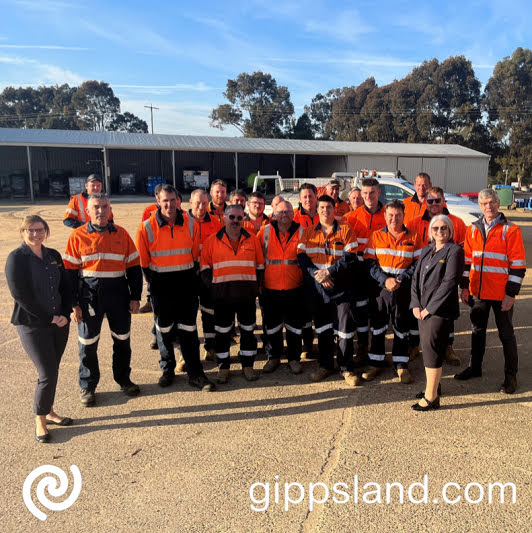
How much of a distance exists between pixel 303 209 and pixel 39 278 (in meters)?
3.09

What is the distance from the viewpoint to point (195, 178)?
3422 cm

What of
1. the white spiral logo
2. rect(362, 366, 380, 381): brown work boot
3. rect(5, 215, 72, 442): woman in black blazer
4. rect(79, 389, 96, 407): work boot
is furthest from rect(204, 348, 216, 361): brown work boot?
the white spiral logo

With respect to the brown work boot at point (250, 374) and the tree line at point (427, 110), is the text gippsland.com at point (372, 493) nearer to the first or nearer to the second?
the brown work boot at point (250, 374)

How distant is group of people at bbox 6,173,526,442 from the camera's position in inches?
153

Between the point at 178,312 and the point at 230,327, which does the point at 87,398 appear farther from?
the point at 230,327

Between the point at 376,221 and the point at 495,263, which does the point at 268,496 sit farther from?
the point at 376,221

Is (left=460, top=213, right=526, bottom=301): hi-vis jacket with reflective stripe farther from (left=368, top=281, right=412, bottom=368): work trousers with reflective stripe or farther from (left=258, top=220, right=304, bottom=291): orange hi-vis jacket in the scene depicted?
(left=258, top=220, right=304, bottom=291): orange hi-vis jacket

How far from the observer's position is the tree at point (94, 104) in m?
69.9

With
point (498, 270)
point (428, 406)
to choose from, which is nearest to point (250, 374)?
point (428, 406)

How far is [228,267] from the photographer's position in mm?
4500

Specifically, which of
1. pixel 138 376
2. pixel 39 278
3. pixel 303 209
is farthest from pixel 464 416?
pixel 39 278

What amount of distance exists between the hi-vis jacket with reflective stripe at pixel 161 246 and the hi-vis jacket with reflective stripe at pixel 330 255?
121 cm

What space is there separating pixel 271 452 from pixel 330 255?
80.0 inches

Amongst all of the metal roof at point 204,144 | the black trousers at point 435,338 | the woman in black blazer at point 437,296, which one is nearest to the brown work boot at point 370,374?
the woman in black blazer at point 437,296
